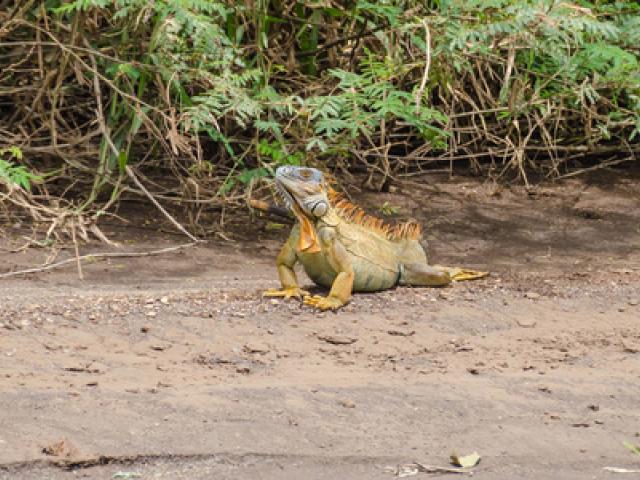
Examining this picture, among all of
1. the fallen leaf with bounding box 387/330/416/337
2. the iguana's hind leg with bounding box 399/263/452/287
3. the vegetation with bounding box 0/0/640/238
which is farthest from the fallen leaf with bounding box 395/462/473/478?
A: the vegetation with bounding box 0/0/640/238

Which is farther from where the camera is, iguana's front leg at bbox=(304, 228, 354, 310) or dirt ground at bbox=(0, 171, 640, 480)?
iguana's front leg at bbox=(304, 228, 354, 310)

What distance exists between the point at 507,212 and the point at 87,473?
638 cm

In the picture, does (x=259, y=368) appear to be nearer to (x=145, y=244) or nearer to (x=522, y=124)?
(x=145, y=244)

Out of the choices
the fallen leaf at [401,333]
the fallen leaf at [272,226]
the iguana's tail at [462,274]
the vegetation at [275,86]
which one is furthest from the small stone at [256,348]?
the fallen leaf at [272,226]

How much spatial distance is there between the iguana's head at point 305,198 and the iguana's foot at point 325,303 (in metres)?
0.27

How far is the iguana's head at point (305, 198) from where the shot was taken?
295 inches

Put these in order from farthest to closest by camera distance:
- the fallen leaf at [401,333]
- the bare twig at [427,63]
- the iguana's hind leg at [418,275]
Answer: the bare twig at [427,63] → the iguana's hind leg at [418,275] → the fallen leaf at [401,333]

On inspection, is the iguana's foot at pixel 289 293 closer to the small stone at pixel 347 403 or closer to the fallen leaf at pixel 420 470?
the small stone at pixel 347 403

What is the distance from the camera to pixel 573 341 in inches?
287

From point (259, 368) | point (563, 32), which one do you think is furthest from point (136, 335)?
point (563, 32)

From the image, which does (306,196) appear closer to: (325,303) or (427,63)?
(325,303)

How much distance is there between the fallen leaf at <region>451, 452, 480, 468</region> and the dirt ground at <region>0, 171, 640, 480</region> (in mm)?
46

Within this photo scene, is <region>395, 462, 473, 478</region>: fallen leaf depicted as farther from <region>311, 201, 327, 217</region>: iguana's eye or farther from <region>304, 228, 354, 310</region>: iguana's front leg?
<region>311, 201, 327, 217</region>: iguana's eye

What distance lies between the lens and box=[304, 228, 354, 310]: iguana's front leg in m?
7.41
